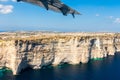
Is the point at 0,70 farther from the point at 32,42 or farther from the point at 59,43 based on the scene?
the point at 59,43

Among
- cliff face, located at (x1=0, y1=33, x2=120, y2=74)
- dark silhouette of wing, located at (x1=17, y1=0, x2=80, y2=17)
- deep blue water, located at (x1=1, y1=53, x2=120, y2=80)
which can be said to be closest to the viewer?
dark silhouette of wing, located at (x1=17, y1=0, x2=80, y2=17)

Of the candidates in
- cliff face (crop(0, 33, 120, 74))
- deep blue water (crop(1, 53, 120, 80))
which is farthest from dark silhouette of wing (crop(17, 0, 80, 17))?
cliff face (crop(0, 33, 120, 74))

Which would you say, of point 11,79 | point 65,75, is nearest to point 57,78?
point 65,75

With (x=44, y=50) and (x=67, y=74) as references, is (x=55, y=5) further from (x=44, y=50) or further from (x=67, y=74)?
(x=44, y=50)

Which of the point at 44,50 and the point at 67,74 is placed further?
the point at 44,50

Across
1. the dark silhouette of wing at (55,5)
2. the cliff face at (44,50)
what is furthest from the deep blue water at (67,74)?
the dark silhouette of wing at (55,5)

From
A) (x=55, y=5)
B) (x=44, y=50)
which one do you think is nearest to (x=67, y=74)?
(x=44, y=50)

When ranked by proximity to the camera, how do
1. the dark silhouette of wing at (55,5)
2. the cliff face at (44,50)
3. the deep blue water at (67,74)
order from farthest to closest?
1. the cliff face at (44,50)
2. the deep blue water at (67,74)
3. the dark silhouette of wing at (55,5)

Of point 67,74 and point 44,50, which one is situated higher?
point 44,50

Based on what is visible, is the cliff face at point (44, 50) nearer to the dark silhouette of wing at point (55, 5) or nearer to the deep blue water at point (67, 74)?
the deep blue water at point (67, 74)

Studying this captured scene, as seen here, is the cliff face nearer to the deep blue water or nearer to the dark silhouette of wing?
the deep blue water
